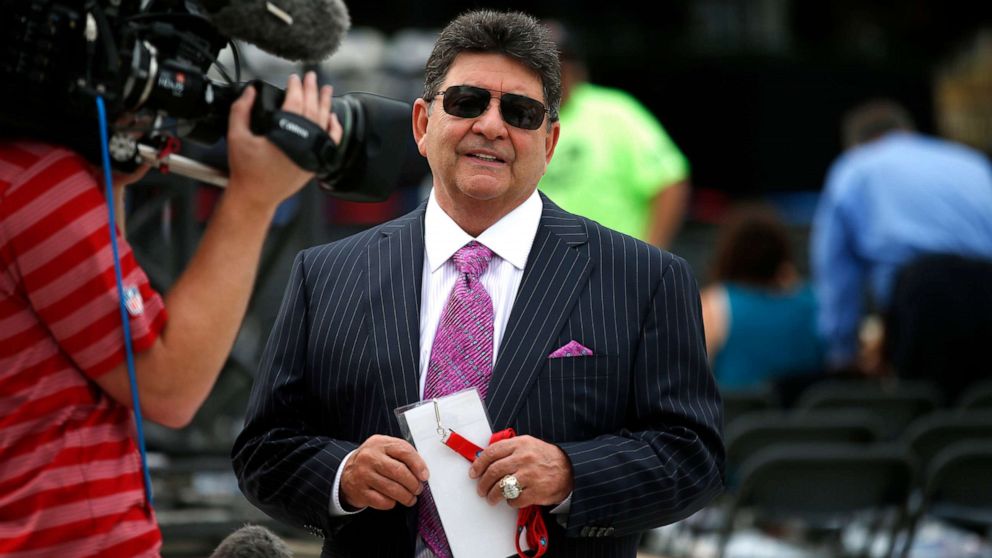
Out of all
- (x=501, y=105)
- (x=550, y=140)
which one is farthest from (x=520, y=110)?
(x=550, y=140)

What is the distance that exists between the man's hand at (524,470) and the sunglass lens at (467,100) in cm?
59

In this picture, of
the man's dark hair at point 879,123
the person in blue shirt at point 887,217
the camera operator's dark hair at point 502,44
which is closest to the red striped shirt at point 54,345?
the camera operator's dark hair at point 502,44

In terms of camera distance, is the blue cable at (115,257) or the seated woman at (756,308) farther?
the seated woman at (756,308)

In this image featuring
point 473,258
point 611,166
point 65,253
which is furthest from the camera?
point 611,166

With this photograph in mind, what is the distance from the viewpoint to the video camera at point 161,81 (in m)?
1.96

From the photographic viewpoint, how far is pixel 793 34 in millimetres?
19359

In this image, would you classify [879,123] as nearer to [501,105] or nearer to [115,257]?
[501,105]

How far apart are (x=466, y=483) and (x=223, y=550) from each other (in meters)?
0.40

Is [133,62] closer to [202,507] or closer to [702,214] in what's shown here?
[202,507]

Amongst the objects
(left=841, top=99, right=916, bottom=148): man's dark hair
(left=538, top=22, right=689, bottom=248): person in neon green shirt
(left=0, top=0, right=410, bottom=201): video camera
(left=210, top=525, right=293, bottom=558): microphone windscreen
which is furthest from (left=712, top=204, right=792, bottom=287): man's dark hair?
(left=210, top=525, right=293, bottom=558): microphone windscreen

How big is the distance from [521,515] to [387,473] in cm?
25

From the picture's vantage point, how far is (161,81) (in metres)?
2.05

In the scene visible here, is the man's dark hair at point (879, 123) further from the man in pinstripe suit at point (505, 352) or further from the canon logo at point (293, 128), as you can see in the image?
the canon logo at point (293, 128)

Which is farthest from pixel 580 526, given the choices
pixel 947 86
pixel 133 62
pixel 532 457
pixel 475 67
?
pixel 947 86
